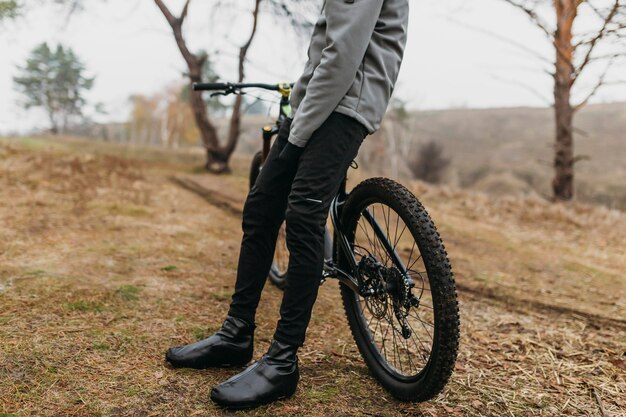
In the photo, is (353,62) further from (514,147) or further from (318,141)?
(514,147)

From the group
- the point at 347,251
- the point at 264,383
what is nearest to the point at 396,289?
the point at 347,251

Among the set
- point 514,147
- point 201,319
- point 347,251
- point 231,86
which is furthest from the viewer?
point 514,147

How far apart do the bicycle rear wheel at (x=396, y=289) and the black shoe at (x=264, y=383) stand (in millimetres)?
405

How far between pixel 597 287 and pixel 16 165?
765 centimetres

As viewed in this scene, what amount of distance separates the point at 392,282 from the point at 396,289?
33 millimetres

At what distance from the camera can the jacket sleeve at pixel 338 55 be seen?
1672mm

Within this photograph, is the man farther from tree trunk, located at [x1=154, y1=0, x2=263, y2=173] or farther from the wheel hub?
tree trunk, located at [x1=154, y1=0, x2=263, y2=173]

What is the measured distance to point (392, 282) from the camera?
1938 mm

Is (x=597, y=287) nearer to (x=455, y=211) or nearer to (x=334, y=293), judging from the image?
(x=334, y=293)

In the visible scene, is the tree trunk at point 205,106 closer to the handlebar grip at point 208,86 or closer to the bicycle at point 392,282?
the handlebar grip at point 208,86

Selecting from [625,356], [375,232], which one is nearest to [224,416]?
[375,232]

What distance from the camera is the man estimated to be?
5.57 feet

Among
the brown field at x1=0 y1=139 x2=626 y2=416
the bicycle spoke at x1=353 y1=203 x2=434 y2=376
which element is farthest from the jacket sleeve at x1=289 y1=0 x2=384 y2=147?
the brown field at x1=0 y1=139 x2=626 y2=416

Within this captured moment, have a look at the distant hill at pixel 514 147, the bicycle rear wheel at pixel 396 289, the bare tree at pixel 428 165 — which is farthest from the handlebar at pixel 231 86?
the bare tree at pixel 428 165
